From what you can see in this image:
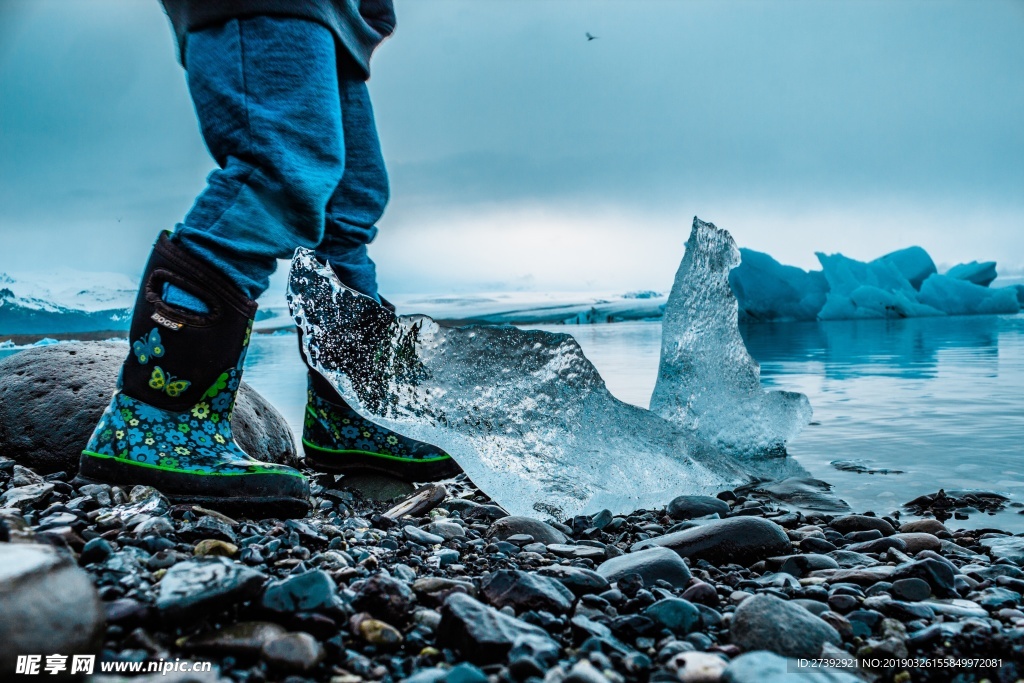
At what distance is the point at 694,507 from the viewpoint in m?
2.19

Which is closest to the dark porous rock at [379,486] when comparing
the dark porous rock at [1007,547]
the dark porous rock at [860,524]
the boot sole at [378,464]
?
the boot sole at [378,464]

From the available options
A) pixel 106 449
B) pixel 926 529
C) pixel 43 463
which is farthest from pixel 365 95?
pixel 926 529

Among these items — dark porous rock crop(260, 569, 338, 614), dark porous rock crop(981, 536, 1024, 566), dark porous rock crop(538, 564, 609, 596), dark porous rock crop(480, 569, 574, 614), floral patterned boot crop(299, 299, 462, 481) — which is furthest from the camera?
floral patterned boot crop(299, 299, 462, 481)

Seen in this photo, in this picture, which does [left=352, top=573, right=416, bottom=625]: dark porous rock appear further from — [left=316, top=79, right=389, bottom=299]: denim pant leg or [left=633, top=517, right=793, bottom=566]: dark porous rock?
[left=316, top=79, right=389, bottom=299]: denim pant leg

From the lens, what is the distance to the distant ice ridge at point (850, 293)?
23.4 metres

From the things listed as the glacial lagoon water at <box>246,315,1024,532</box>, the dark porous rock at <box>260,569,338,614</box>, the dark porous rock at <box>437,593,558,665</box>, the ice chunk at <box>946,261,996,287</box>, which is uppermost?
the ice chunk at <box>946,261,996,287</box>

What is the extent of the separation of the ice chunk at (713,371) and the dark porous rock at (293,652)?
7.72ft

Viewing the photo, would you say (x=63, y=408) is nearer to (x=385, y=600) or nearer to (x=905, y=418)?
(x=385, y=600)

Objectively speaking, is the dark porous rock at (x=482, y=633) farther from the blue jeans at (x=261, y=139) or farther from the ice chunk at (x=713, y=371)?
the ice chunk at (x=713, y=371)

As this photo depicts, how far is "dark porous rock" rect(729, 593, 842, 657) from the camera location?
3.57 ft

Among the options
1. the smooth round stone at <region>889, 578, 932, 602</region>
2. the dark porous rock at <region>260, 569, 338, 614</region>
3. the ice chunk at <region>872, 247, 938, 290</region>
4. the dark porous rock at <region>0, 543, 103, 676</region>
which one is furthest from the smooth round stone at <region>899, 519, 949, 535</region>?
the ice chunk at <region>872, 247, 938, 290</region>

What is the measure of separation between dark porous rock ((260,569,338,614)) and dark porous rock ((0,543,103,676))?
0.77ft

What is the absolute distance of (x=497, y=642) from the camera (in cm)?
100

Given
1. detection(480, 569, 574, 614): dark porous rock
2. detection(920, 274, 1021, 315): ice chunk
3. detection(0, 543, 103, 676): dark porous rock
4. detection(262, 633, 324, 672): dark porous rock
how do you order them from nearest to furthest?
detection(0, 543, 103, 676): dark porous rock < detection(262, 633, 324, 672): dark porous rock < detection(480, 569, 574, 614): dark porous rock < detection(920, 274, 1021, 315): ice chunk
